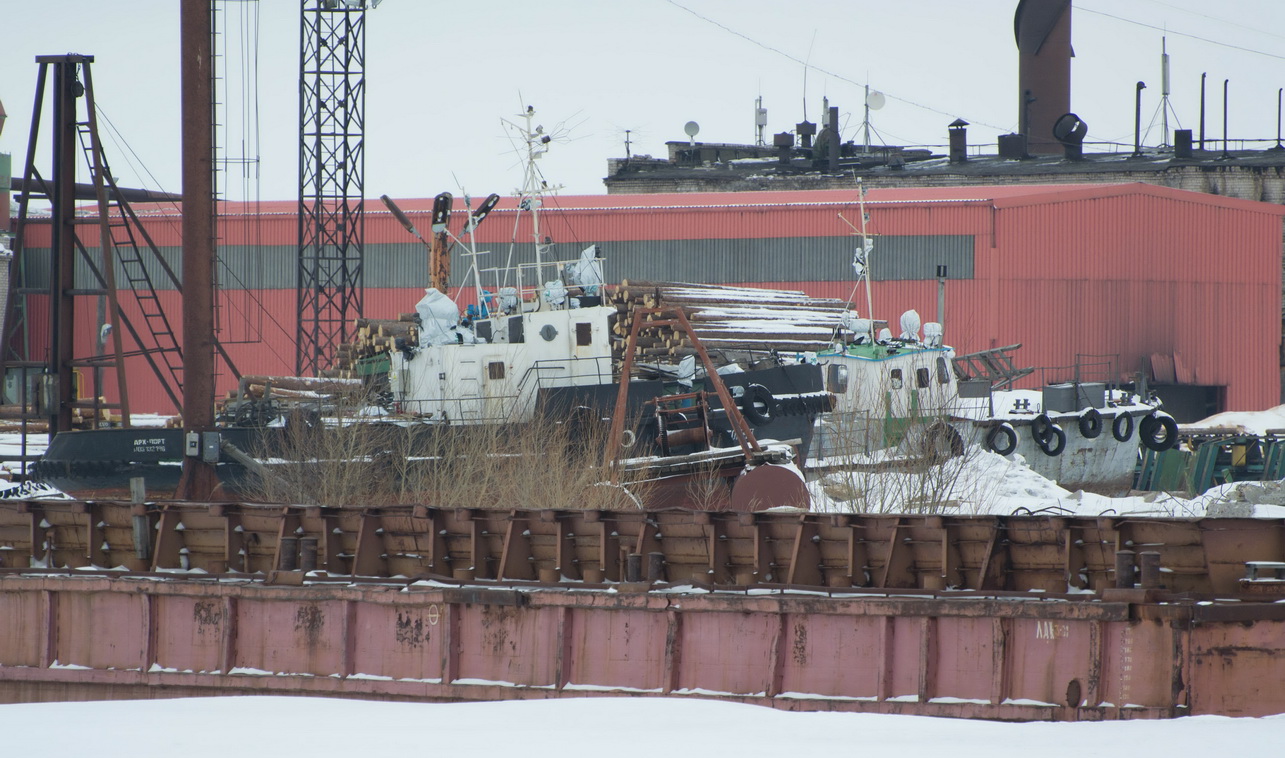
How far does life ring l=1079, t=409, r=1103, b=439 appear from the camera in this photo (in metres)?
28.1

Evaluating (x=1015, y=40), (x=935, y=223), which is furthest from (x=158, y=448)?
(x=1015, y=40)

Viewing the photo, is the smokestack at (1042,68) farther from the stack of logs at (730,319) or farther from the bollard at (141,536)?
the bollard at (141,536)

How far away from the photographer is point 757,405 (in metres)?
A: 23.9

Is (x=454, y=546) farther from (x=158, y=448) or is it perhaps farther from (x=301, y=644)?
(x=158, y=448)

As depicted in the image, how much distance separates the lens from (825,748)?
886cm

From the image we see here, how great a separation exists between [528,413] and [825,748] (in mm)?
14011

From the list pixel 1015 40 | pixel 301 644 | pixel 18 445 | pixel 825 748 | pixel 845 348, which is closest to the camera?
pixel 825 748

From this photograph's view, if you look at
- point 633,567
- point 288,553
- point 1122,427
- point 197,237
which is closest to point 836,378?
point 1122,427

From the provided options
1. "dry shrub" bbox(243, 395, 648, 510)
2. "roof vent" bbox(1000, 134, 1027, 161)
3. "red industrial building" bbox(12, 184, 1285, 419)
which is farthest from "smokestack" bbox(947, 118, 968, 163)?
"dry shrub" bbox(243, 395, 648, 510)

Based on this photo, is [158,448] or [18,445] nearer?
[158,448]

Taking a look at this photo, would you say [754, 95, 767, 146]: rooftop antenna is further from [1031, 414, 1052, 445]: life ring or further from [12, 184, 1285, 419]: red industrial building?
A: [1031, 414, 1052, 445]: life ring

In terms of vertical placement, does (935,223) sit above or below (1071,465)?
above

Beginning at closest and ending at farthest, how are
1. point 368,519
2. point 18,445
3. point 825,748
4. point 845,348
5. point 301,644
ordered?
point 825,748 → point 301,644 → point 368,519 → point 845,348 → point 18,445

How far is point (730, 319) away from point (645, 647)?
53.8ft
